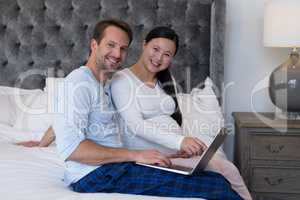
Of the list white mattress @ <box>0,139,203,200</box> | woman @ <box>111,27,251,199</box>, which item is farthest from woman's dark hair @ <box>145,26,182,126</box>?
white mattress @ <box>0,139,203,200</box>

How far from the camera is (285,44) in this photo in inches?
102

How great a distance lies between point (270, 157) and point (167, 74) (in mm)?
853

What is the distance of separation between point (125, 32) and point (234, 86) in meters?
1.51

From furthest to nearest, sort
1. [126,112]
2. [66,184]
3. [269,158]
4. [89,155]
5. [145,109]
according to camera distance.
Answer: [269,158] < [145,109] < [126,112] < [66,184] < [89,155]

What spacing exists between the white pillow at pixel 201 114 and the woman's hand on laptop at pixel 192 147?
18.7 inches

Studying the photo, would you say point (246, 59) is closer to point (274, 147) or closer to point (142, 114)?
Result: point (274, 147)

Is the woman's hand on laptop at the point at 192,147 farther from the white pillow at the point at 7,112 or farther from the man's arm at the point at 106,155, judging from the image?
the white pillow at the point at 7,112

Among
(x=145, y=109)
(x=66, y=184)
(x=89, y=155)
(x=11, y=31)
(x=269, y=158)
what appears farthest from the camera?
(x=11, y=31)

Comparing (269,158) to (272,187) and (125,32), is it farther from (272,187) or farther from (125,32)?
(125,32)

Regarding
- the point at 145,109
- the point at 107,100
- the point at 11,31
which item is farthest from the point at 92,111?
the point at 11,31

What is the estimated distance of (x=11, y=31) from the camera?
9.95 ft

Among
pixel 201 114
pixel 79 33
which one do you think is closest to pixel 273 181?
pixel 201 114

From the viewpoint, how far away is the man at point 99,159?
5.16 feet

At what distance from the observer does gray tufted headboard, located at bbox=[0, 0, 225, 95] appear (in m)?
2.90
